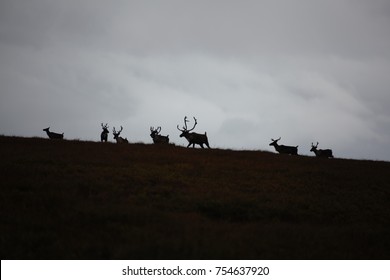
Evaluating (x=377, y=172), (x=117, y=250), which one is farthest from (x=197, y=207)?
(x=377, y=172)

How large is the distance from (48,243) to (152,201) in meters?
5.45

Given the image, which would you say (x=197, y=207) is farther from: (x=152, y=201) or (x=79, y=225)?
(x=79, y=225)

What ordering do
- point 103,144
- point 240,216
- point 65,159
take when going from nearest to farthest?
point 240,216
point 65,159
point 103,144

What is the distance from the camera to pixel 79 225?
11602mm

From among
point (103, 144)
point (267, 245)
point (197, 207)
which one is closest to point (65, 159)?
point (103, 144)

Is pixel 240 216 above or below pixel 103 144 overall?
below

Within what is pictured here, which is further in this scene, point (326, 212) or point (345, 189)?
point (345, 189)

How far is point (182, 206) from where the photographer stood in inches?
583

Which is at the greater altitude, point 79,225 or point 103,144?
point 103,144

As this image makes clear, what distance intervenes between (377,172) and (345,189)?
254 inches

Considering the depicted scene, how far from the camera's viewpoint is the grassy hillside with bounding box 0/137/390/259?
10195 millimetres

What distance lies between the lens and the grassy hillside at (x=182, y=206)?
1020cm

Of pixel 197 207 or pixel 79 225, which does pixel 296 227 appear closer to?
pixel 197 207

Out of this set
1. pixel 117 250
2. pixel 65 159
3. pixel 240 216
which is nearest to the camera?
pixel 117 250
